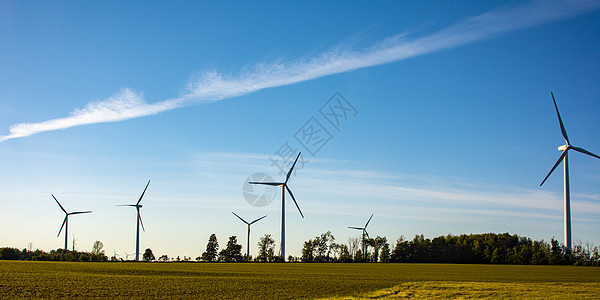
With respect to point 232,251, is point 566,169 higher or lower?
higher

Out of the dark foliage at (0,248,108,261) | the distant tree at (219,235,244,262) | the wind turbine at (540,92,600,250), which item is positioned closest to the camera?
the wind turbine at (540,92,600,250)

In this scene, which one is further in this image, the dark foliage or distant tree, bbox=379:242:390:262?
distant tree, bbox=379:242:390:262

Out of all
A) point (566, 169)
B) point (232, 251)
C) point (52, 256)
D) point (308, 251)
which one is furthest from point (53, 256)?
point (566, 169)

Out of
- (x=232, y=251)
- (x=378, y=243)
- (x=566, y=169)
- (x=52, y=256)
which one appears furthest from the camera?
(x=378, y=243)

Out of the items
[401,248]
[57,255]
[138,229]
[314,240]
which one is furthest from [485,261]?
[57,255]

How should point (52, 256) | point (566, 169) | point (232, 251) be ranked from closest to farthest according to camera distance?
point (566, 169), point (52, 256), point (232, 251)

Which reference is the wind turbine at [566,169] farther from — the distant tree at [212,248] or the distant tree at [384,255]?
the distant tree at [212,248]

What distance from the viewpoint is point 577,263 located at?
113 metres

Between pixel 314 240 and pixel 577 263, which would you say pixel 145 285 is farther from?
pixel 314 240

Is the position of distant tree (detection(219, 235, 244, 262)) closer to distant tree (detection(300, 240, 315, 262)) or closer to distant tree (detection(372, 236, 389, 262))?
distant tree (detection(300, 240, 315, 262))

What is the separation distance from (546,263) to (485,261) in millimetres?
27856

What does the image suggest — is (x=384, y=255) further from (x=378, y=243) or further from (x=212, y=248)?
(x=212, y=248)

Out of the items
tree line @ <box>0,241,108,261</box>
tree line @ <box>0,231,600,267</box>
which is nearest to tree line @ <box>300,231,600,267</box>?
tree line @ <box>0,231,600,267</box>

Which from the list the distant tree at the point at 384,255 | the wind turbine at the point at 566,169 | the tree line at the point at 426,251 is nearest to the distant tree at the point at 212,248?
the tree line at the point at 426,251
